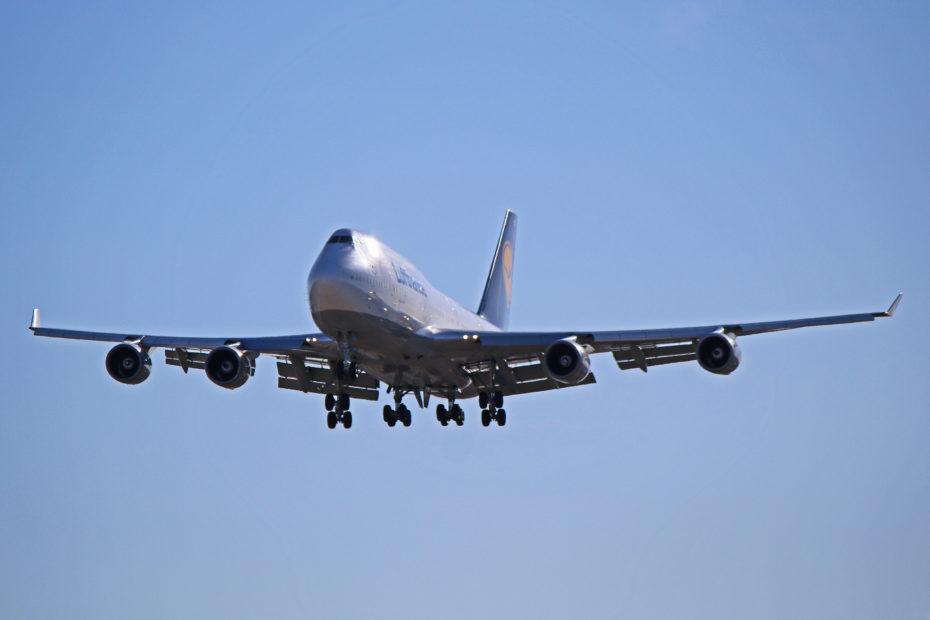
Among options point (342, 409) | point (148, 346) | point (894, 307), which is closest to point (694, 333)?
point (894, 307)

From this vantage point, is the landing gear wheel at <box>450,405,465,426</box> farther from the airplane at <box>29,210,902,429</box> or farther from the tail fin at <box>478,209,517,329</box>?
the tail fin at <box>478,209,517,329</box>

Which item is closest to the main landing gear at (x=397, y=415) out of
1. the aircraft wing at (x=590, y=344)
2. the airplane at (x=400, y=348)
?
the airplane at (x=400, y=348)

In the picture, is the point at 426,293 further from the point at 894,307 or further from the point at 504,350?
the point at 894,307

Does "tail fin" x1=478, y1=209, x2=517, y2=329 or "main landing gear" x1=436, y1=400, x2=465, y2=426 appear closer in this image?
"main landing gear" x1=436, y1=400, x2=465, y2=426

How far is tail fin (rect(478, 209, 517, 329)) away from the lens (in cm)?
5887

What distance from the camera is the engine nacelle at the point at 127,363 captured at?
143 ft

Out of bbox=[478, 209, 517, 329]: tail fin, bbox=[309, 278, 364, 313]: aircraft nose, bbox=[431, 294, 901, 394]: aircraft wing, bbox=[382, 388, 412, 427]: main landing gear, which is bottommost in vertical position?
bbox=[382, 388, 412, 427]: main landing gear

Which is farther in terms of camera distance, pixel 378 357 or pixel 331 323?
pixel 378 357

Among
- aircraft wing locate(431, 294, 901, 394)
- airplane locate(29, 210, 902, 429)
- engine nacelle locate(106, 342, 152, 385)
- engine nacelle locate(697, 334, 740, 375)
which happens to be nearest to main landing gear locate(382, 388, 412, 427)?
airplane locate(29, 210, 902, 429)

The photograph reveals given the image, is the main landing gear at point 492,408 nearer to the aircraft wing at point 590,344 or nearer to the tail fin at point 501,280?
the aircraft wing at point 590,344

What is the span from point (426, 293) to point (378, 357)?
3072mm

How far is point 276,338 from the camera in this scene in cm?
4294

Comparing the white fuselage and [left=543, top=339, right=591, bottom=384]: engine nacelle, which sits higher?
the white fuselage

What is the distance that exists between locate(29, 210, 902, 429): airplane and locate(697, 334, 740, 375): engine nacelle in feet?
0.11
